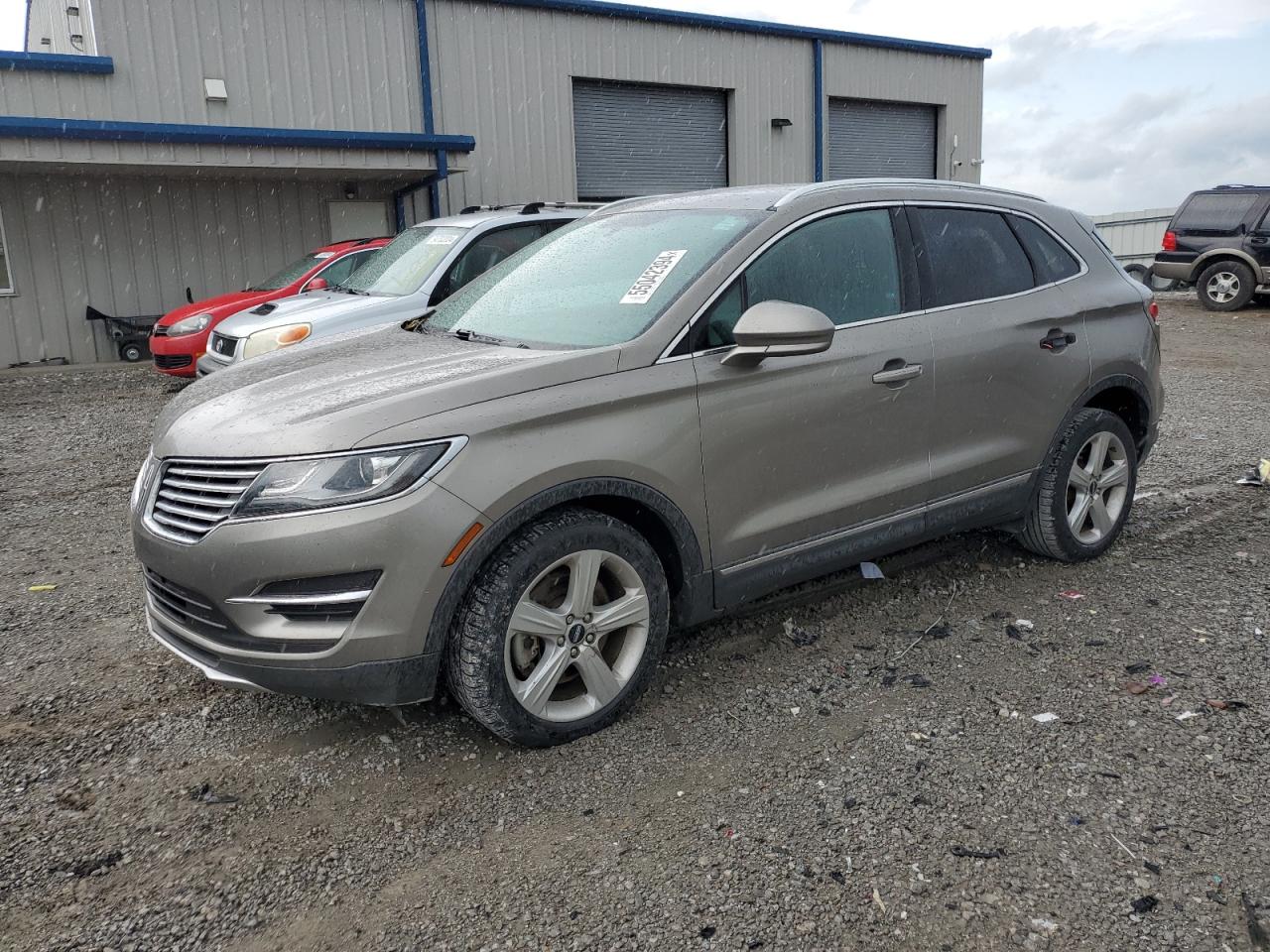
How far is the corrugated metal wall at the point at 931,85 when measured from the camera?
2153cm

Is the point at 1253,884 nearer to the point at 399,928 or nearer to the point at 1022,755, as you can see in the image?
the point at 1022,755

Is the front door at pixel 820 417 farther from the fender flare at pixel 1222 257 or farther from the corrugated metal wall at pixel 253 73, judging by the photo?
the fender flare at pixel 1222 257

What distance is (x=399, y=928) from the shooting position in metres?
2.50

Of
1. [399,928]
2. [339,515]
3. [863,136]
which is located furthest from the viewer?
[863,136]

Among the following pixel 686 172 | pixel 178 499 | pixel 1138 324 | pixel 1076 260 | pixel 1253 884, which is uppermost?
pixel 686 172

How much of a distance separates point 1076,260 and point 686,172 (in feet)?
52.8

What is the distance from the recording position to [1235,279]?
16.6m

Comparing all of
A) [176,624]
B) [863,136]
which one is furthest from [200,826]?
[863,136]

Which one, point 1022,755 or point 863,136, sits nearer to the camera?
point 1022,755

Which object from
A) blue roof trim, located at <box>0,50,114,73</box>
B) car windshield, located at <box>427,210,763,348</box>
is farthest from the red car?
car windshield, located at <box>427,210,763,348</box>

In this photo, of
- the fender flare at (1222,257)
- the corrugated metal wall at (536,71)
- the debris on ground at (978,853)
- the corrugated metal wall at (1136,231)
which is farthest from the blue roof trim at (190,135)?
the corrugated metal wall at (1136,231)

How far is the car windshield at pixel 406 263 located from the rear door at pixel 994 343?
17.6ft

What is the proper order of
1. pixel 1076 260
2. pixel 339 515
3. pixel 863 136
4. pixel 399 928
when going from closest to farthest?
pixel 399 928
pixel 339 515
pixel 1076 260
pixel 863 136

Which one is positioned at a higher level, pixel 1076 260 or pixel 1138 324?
pixel 1076 260
